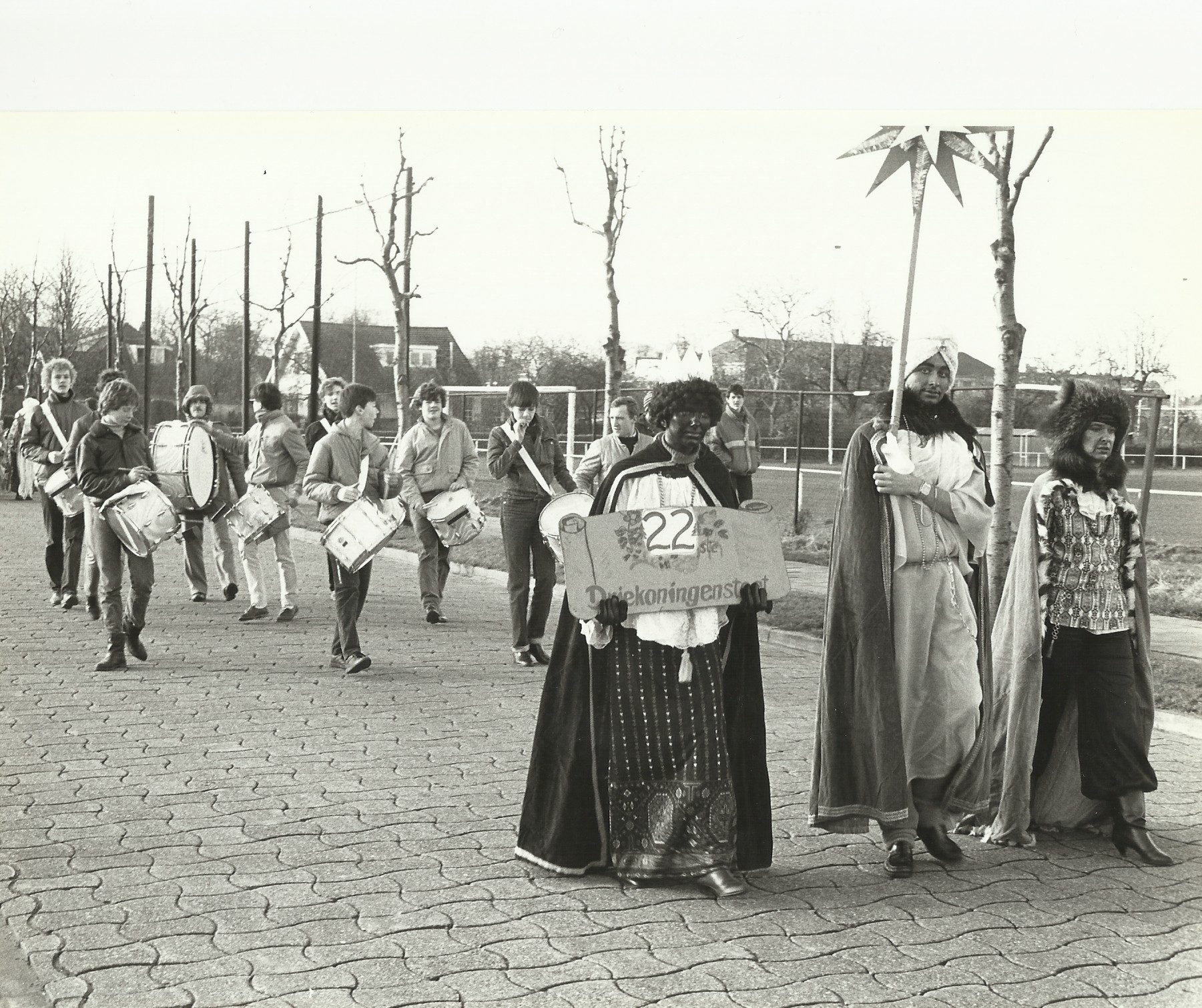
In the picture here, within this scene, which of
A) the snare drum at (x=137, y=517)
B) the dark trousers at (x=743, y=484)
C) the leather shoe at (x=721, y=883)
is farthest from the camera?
the dark trousers at (x=743, y=484)

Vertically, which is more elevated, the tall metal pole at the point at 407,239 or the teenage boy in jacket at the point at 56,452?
the tall metal pole at the point at 407,239

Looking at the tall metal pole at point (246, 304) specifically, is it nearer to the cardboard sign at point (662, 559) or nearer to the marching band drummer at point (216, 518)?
the marching band drummer at point (216, 518)

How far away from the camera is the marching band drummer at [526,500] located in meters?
9.72

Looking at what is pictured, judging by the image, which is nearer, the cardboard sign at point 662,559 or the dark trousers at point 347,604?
the cardboard sign at point 662,559

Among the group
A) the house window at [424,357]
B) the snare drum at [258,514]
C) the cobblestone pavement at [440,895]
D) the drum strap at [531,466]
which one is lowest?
the cobblestone pavement at [440,895]

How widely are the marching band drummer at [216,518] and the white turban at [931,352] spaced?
783 centimetres

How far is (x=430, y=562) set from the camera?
12.1 meters

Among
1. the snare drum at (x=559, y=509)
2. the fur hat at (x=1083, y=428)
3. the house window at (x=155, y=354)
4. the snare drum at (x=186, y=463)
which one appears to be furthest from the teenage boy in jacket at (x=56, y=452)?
the house window at (x=155, y=354)

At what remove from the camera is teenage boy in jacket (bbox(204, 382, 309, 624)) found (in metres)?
11.7

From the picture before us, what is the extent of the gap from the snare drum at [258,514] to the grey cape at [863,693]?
7291 mm

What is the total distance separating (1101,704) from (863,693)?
1.16m

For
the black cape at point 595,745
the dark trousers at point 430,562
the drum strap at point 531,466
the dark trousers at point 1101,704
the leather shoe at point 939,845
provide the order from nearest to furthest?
the black cape at point 595,745 < the leather shoe at point 939,845 < the dark trousers at point 1101,704 < the drum strap at point 531,466 < the dark trousers at point 430,562

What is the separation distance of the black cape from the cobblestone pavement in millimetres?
132

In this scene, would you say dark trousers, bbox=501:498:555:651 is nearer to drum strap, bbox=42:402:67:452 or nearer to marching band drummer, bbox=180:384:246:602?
marching band drummer, bbox=180:384:246:602
